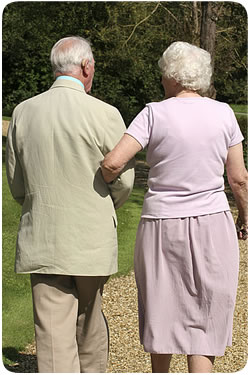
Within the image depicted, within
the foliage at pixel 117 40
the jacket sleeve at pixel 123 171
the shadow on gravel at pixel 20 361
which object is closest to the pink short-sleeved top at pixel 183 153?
the jacket sleeve at pixel 123 171

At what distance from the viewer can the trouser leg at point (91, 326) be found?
131 inches

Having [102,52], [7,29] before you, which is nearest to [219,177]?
[102,52]

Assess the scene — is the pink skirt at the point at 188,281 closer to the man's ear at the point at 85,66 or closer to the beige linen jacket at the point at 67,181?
the beige linen jacket at the point at 67,181

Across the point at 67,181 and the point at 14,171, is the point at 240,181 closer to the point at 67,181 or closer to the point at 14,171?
the point at 67,181

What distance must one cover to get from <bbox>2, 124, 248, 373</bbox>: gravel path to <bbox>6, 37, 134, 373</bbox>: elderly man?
1064 mm

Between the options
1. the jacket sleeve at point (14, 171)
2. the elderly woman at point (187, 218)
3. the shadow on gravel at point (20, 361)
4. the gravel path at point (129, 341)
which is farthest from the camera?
the gravel path at point (129, 341)

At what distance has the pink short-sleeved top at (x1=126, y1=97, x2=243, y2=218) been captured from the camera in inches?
127

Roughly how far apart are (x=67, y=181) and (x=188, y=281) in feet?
2.66

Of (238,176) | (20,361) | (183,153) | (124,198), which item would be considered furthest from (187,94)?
(20,361)

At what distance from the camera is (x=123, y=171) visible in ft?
10.6

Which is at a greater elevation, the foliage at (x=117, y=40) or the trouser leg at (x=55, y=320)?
the foliage at (x=117, y=40)

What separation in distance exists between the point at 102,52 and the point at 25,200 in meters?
12.1

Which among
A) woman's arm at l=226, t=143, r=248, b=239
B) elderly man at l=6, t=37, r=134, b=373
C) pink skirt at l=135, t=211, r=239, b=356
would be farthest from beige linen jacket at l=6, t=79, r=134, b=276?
woman's arm at l=226, t=143, r=248, b=239

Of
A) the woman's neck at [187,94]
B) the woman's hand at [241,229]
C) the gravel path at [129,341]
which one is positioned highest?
the woman's neck at [187,94]
